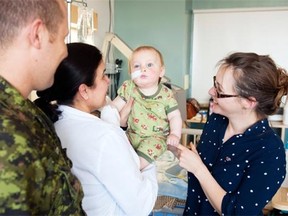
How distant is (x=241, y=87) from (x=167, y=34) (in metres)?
2.43

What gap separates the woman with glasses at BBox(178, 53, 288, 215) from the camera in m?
1.07

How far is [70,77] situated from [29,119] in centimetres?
38

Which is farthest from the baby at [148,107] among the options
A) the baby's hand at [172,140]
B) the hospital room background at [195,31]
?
the hospital room background at [195,31]

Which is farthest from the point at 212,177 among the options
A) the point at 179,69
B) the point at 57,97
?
the point at 179,69

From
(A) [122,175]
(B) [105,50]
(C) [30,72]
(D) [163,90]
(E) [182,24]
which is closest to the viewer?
(C) [30,72]

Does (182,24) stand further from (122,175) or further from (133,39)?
(122,175)

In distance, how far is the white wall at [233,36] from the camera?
3584 millimetres

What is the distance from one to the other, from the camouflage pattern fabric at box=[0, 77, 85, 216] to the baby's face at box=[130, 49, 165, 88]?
839 mm

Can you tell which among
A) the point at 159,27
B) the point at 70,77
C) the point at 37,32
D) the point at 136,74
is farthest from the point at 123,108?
the point at 159,27

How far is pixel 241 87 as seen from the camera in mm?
1160

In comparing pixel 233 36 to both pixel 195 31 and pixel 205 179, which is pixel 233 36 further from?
pixel 205 179

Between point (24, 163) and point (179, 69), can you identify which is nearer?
point (24, 163)

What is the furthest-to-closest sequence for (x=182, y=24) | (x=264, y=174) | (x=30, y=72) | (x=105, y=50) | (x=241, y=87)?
(x=182, y=24) < (x=105, y=50) < (x=241, y=87) < (x=264, y=174) < (x=30, y=72)

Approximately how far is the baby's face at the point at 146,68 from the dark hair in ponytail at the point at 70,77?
1.53 ft
